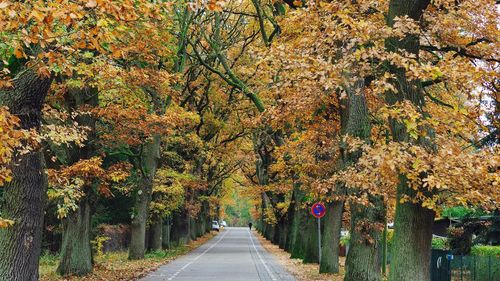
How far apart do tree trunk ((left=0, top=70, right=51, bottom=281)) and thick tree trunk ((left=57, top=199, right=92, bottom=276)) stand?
8300 millimetres

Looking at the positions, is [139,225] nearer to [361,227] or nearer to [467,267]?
[467,267]

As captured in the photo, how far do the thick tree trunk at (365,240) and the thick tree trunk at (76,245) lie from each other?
8.96 metres

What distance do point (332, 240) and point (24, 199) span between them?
13.0 metres

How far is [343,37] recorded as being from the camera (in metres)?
10.1

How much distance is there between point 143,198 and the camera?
26.5m

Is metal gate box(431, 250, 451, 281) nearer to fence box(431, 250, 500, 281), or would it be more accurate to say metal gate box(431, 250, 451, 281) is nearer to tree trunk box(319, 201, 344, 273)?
fence box(431, 250, 500, 281)

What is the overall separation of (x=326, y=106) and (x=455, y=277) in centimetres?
782

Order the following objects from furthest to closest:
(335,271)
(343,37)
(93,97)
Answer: (335,271)
(93,97)
(343,37)

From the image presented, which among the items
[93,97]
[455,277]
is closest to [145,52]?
[93,97]

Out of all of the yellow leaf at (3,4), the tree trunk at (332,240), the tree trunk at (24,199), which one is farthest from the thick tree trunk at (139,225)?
the yellow leaf at (3,4)

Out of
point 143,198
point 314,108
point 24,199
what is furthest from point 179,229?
point 24,199

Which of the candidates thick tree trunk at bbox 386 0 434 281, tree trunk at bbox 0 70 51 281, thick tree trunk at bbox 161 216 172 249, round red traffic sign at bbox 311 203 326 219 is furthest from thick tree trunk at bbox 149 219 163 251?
thick tree trunk at bbox 386 0 434 281

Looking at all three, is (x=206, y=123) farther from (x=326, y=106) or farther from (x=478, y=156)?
(x=478, y=156)

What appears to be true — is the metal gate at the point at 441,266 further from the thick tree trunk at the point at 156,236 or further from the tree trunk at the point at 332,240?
the thick tree trunk at the point at 156,236
